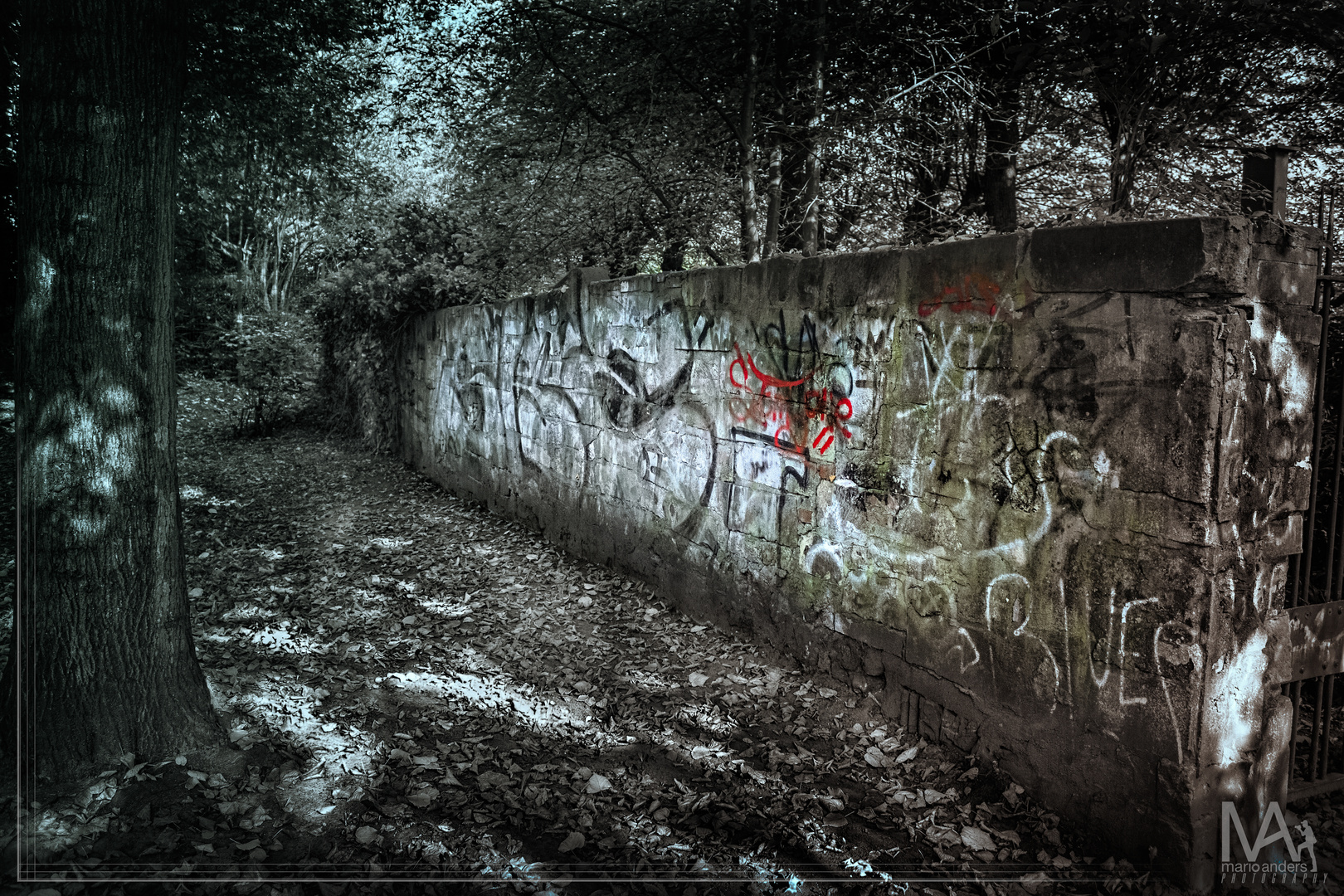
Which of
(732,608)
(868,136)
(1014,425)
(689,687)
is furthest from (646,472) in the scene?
(868,136)

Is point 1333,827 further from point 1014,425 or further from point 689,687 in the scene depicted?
point 689,687

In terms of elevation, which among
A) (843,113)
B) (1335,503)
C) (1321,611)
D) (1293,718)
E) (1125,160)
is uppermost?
(843,113)

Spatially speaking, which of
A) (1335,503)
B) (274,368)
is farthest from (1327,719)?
(274,368)

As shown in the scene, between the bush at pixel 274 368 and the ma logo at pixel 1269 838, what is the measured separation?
48.8 ft

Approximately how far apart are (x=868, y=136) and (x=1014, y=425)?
651 centimetres

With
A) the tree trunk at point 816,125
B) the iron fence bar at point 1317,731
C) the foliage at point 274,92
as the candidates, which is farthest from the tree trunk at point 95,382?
the tree trunk at point 816,125

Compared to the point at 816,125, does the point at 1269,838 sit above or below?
below

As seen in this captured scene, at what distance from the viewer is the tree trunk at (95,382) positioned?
303 cm

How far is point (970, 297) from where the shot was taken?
3504mm

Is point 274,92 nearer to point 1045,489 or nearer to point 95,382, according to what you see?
point 95,382

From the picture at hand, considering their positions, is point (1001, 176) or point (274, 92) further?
point (1001, 176)

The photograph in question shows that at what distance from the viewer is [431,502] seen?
30.8 ft

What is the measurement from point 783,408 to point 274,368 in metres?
13.3

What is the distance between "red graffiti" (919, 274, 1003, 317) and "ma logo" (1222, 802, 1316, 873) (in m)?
2.09
